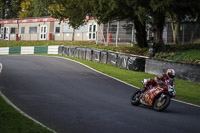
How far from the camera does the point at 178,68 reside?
22250mm

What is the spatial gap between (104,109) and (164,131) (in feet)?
10.3

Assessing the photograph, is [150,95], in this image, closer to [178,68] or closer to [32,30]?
[178,68]

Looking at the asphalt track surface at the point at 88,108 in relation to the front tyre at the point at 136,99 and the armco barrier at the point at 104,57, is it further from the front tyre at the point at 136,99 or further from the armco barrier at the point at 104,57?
the armco barrier at the point at 104,57

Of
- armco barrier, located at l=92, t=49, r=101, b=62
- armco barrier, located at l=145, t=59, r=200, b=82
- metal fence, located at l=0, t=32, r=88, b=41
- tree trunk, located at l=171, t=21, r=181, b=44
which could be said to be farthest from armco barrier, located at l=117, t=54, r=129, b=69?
metal fence, located at l=0, t=32, r=88, b=41

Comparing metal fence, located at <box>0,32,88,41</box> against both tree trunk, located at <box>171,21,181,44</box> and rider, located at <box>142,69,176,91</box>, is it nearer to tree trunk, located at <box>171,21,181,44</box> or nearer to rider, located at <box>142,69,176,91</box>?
tree trunk, located at <box>171,21,181,44</box>

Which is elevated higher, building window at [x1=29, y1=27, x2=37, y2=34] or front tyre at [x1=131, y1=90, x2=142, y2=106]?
building window at [x1=29, y1=27, x2=37, y2=34]

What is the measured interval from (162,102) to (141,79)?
393 inches

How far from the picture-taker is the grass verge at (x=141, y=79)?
16.9m

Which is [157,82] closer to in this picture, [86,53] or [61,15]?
[86,53]

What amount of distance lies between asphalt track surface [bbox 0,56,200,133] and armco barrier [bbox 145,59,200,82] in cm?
400

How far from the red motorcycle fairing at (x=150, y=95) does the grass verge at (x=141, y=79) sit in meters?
3.30

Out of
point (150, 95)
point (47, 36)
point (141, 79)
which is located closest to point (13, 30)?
point (47, 36)

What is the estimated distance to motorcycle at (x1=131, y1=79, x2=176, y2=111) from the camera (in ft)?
40.3

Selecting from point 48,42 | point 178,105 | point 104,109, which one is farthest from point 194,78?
point 48,42
